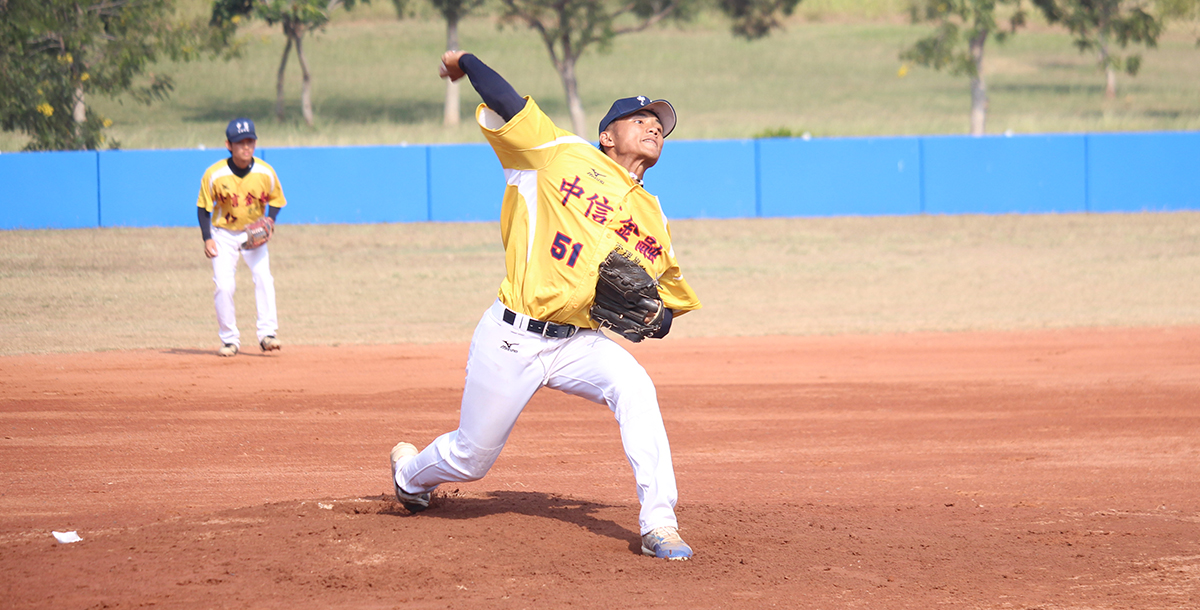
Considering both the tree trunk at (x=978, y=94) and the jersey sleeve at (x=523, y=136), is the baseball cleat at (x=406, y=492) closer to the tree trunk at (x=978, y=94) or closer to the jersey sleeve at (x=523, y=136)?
the jersey sleeve at (x=523, y=136)

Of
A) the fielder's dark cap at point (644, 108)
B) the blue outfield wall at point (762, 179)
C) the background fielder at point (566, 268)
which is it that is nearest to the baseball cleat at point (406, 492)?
the background fielder at point (566, 268)

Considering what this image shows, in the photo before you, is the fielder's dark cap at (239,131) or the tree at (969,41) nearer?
the fielder's dark cap at (239,131)

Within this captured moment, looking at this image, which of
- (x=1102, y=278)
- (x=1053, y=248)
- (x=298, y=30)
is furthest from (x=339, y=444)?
(x=298, y=30)

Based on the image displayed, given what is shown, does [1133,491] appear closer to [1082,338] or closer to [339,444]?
[339,444]

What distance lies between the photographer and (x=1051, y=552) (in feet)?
16.9

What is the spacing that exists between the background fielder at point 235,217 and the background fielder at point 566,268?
653cm

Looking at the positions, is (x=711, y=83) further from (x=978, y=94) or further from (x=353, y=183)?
(x=353, y=183)

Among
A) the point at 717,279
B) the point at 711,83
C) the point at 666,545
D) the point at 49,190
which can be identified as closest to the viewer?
the point at 666,545

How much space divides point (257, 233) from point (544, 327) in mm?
6786

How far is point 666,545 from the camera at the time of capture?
4.71m

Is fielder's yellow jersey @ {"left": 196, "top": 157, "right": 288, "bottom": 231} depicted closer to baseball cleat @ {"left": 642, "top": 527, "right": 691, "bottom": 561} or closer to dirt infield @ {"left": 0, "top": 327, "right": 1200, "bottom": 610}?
dirt infield @ {"left": 0, "top": 327, "right": 1200, "bottom": 610}

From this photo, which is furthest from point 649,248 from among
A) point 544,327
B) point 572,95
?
point 572,95

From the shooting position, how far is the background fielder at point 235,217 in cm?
1059

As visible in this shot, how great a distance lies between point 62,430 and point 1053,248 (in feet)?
53.6
